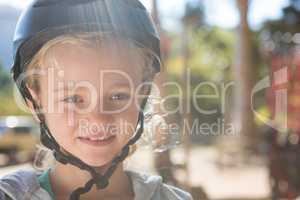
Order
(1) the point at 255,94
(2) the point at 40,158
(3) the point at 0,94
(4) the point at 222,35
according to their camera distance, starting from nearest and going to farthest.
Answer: (2) the point at 40,158 < (3) the point at 0,94 < (1) the point at 255,94 < (4) the point at 222,35

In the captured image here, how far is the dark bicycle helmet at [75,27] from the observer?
1.32 meters

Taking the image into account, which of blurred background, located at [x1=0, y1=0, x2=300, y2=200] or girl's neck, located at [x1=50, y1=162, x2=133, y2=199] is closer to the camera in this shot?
girl's neck, located at [x1=50, y1=162, x2=133, y2=199]

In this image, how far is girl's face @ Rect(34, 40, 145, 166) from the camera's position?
134 cm

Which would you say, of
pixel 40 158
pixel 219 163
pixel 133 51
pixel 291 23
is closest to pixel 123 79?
pixel 133 51

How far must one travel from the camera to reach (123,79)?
4.58 feet

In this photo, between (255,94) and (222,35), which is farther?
(222,35)

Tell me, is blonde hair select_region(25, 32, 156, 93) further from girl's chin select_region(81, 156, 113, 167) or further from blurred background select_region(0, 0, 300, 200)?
girl's chin select_region(81, 156, 113, 167)

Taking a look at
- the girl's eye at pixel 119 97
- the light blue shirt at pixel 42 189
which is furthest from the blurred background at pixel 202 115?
the girl's eye at pixel 119 97

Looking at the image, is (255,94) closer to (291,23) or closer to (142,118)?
(142,118)

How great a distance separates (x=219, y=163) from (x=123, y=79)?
1700 mm

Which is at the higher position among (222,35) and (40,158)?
(222,35)

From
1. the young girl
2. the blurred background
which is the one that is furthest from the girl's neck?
the blurred background

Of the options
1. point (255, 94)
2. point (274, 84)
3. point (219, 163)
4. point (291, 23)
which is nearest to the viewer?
point (274, 84)

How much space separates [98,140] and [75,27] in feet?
1.10
